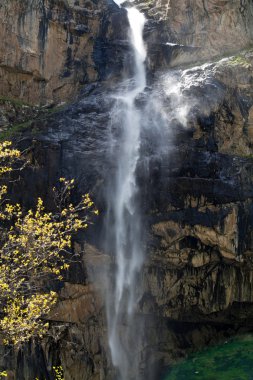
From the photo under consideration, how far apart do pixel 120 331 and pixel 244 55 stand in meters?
17.6

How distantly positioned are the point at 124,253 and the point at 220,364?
6667 millimetres

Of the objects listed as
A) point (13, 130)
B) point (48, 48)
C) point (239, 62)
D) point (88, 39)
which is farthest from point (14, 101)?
point (239, 62)

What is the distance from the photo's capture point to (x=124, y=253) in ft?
71.4

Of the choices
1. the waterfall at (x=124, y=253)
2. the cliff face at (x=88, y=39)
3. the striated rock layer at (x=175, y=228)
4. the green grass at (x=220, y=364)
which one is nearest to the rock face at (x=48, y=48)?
the cliff face at (x=88, y=39)

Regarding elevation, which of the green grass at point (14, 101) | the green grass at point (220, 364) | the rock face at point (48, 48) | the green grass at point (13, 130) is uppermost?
the rock face at point (48, 48)

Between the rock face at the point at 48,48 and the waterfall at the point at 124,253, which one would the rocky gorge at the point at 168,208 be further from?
the rock face at the point at 48,48

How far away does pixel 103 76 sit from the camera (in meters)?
29.9

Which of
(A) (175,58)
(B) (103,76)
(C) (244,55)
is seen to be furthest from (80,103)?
(C) (244,55)

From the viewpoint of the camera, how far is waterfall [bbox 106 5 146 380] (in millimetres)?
20969

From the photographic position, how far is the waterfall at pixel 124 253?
20969mm

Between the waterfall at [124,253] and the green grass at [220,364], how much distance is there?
2.23m

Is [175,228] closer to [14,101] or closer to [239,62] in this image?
[239,62]

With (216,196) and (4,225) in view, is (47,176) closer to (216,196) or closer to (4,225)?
(4,225)

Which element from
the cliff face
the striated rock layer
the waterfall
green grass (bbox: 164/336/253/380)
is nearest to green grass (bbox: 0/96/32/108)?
the cliff face
